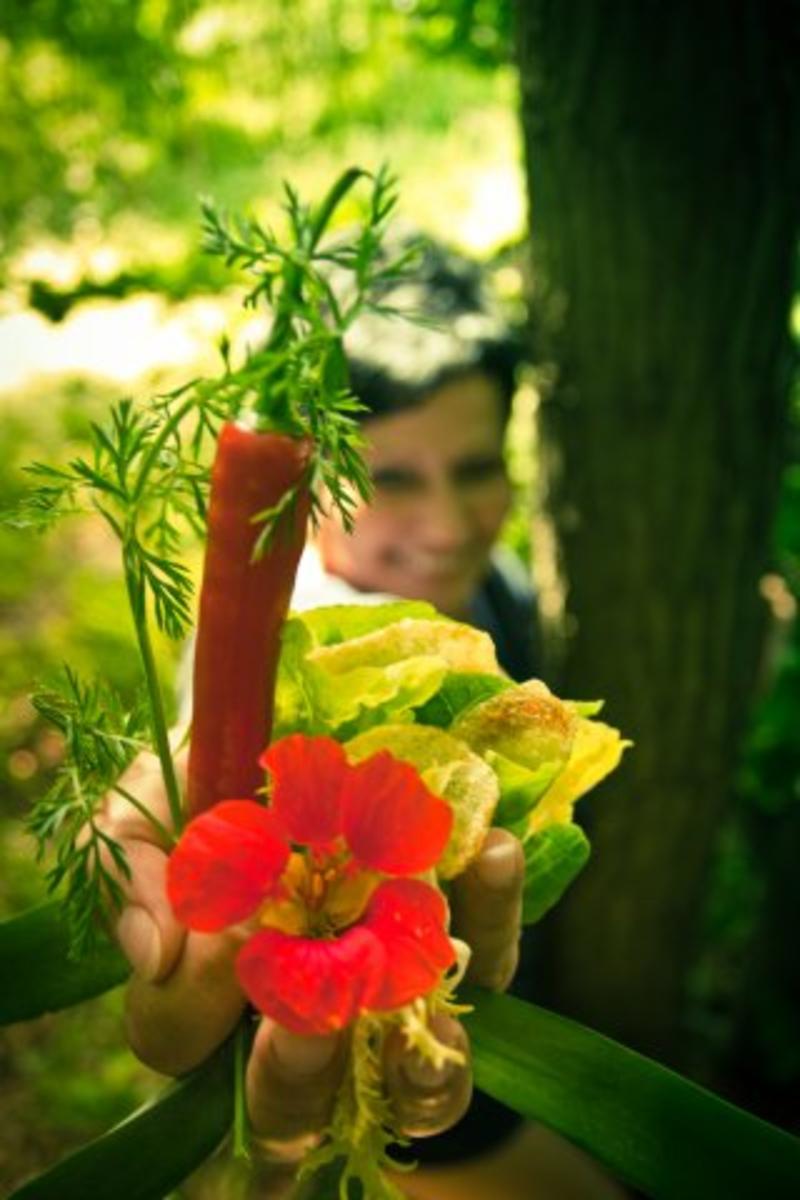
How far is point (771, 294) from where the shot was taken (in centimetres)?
125

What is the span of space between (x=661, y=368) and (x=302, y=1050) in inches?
39.8

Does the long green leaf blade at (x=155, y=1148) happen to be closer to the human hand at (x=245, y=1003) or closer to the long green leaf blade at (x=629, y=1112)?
the human hand at (x=245, y=1003)

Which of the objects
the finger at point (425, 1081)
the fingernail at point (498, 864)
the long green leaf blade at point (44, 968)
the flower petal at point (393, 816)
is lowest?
the long green leaf blade at point (44, 968)

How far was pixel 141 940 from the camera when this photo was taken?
50 centimetres

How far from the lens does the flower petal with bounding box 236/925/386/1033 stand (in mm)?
413

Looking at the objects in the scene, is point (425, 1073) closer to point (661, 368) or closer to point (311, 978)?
point (311, 978)

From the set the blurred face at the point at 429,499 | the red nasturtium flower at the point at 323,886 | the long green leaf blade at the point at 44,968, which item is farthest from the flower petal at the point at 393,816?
the blurred face at the point at 429,499

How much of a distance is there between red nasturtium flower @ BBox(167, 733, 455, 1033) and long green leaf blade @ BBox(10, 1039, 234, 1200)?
15 centimetres

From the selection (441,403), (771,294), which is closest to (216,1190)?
(441,403)

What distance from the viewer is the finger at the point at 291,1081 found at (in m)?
0.47

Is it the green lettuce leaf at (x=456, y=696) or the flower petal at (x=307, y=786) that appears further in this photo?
the green lettuce leaf at (x=456, y=696)

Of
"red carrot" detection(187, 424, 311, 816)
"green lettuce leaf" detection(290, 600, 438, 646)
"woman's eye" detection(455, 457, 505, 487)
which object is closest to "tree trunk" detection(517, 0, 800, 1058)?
"woman's eye" detection(455, 457, 505, 487)

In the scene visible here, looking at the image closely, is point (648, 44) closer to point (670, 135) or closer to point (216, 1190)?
point (670, 135)

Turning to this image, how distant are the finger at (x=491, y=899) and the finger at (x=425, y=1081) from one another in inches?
2.1
